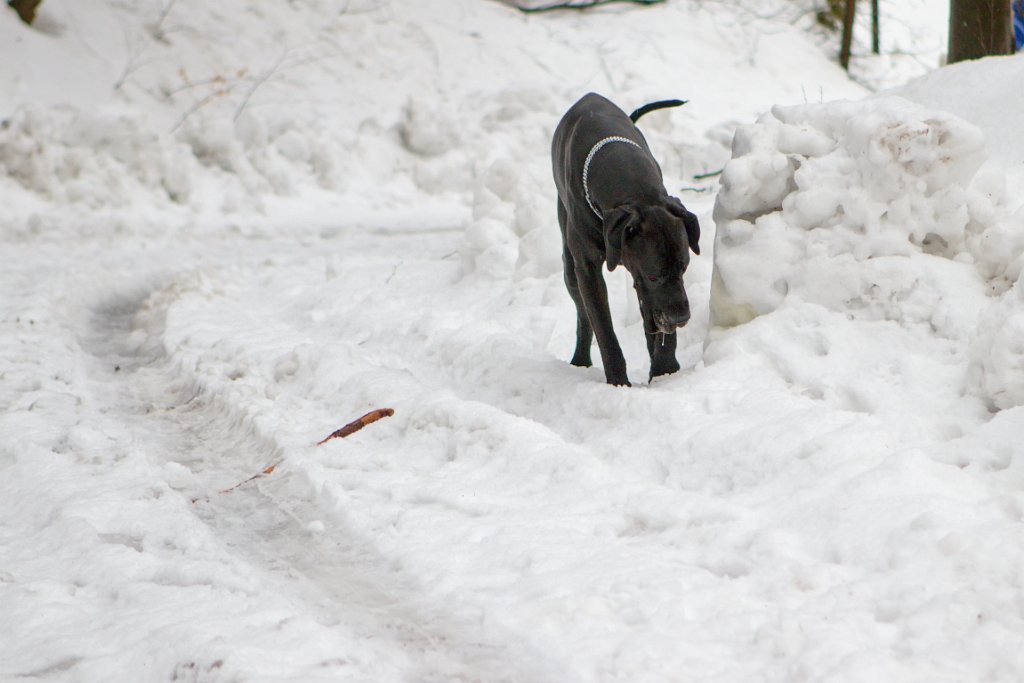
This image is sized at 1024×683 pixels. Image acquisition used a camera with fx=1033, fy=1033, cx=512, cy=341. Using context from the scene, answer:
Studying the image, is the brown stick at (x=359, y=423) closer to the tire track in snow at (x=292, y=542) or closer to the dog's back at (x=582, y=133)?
the tire track in snow at (x=292, y=542)

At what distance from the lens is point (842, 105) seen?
516cm

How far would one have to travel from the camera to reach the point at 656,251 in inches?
179

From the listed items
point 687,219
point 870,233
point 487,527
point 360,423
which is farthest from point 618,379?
point 487,527

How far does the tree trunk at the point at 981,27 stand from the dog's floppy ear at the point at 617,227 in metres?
4.22

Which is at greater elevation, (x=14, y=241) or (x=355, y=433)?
(x=355, y=433)

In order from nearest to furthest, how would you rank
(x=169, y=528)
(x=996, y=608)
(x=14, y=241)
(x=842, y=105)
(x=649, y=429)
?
(x=996, y=608)
(x=169, y=528)
(x=649, y=429)
(x=842, y=105)
(x=14, y=241)

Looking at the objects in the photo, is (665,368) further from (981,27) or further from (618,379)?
(981,27)

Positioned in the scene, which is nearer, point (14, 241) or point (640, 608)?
point (640, 608)

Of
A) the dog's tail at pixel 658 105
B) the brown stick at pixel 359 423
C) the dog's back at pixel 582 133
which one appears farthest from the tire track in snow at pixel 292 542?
the dog's tail at pixel 658 105

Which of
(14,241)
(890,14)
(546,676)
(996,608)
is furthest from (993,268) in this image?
(890,14)

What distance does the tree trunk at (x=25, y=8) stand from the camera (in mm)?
13447

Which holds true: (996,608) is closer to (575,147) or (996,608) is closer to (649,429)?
(649,429)

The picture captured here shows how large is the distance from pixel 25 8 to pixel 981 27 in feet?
38.4

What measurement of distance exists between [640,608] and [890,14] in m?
21.1
